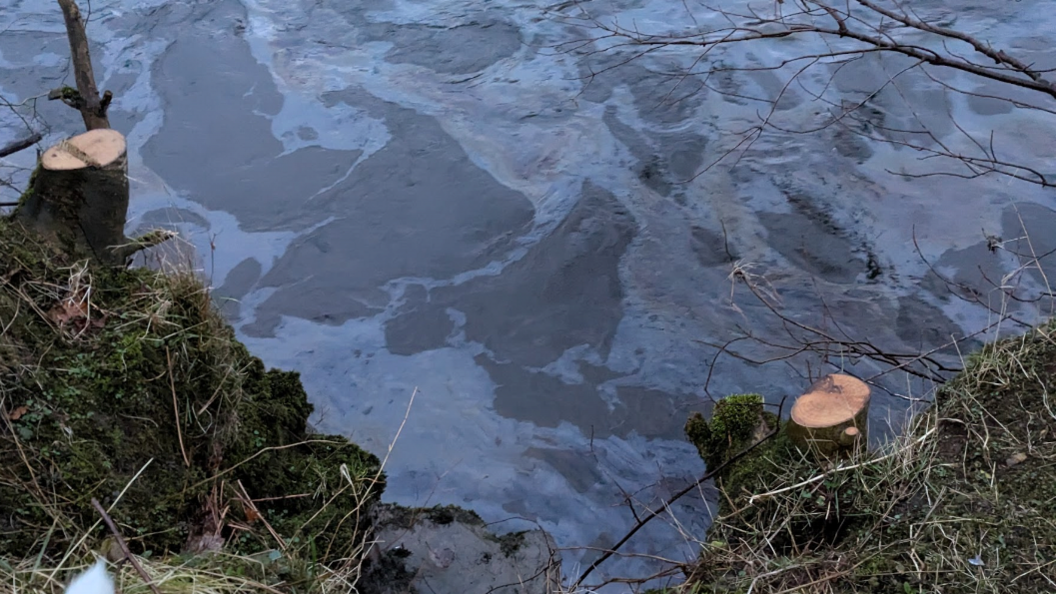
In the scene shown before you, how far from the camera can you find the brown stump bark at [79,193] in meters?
3.58

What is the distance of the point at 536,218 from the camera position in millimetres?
6375

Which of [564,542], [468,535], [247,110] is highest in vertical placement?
[247,110]

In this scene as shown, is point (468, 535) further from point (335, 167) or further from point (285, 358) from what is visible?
point (335, 167)

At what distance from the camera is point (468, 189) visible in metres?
6.62

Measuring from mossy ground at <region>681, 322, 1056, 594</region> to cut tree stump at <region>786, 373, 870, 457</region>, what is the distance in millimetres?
77

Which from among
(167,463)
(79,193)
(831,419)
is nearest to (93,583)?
(167,463)

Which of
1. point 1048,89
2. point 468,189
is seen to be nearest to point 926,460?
point 1048,89

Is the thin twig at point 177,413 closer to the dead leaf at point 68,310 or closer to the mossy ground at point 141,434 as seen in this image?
the mossy ground at point 141,434

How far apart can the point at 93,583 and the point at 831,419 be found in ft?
8.77

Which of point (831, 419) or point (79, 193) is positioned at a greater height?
point (79, 193)

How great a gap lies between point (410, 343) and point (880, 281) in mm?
3204

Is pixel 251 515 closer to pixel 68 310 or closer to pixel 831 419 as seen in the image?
pixel 68 310

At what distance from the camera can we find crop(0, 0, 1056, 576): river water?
4.95m

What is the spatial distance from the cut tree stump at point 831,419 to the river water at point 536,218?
2.13 ft
